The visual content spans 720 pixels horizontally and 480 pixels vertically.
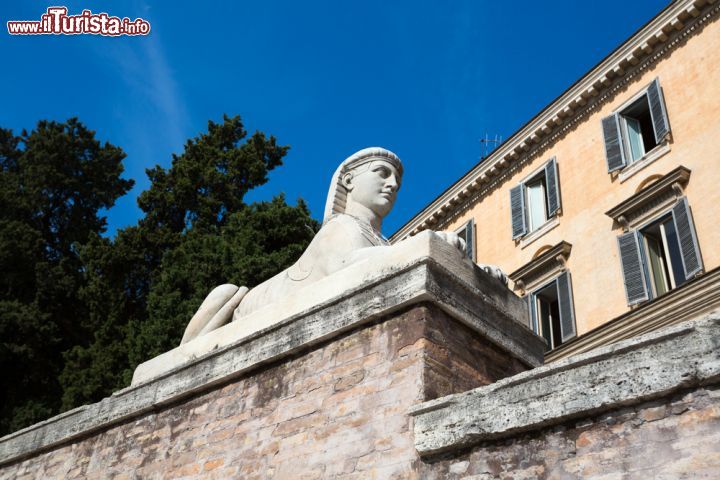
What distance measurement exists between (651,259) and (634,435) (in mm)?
11629

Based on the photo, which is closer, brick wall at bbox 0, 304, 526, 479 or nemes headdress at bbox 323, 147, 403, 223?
brick wall at bbox 0, 304, 526, 479

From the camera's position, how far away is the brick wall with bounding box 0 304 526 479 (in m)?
Answer: 4.35

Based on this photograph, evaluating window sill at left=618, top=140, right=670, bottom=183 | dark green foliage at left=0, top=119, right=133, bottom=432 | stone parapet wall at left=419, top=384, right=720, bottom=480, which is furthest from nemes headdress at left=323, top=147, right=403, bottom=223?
dark green foliage at left=0, top=119, right=133, bottom=432

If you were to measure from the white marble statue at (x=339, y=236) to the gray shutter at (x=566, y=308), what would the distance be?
9.51 m

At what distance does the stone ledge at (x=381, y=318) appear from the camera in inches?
191

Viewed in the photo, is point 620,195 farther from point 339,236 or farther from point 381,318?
point 381,318

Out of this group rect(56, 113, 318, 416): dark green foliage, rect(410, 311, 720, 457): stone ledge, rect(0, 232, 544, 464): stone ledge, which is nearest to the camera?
rect(410, 311, 720, 457): stone ledge

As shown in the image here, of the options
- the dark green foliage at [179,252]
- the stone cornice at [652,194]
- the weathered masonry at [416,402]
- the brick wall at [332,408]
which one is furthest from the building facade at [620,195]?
the brick wall at [332,408]

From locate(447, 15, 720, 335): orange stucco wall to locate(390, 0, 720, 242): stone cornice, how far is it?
233 mm

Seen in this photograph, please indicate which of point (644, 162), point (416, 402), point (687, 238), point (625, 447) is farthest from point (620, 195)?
point (625, 447)

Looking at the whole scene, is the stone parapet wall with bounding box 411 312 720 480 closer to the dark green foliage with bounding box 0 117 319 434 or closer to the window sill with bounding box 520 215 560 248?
the dark green foliage with bounding box 0 117 319 434

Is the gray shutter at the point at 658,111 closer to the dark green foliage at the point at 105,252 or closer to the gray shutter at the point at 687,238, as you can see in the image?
the gray shutter at the point at 687,238

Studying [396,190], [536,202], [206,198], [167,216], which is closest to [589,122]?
[536,202]

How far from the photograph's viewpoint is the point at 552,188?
17.3m
